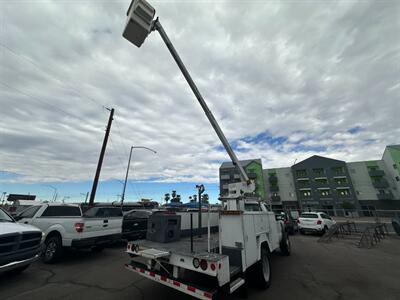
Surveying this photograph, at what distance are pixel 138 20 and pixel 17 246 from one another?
7.44 meters

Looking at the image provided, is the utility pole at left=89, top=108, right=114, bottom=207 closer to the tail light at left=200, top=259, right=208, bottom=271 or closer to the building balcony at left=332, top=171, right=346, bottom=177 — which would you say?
the tail light at left=200, top=259, right=208, bottom=271

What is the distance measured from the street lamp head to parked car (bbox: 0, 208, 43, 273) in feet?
22.1

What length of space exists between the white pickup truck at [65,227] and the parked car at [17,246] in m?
1.07

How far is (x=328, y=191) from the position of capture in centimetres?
4534

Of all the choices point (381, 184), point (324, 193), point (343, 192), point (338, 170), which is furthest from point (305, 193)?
point (381, 184)

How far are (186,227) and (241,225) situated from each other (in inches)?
96.6

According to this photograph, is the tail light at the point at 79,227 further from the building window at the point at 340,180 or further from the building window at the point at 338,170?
the building window at the point at 338,170

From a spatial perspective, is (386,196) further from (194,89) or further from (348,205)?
(194,89)

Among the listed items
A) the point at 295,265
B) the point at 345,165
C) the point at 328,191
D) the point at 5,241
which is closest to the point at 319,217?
the point at 295,265

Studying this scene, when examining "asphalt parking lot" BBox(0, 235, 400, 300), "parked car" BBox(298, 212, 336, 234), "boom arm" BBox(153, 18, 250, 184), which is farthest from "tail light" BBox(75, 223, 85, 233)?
"parked car" BBox(298, 212, 336, 234)

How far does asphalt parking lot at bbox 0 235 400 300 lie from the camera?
4081mm

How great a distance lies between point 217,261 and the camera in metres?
2.88

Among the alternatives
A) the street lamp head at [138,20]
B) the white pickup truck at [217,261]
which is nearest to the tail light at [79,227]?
the white pickup truck at [217,261]

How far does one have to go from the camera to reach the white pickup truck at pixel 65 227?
623cm
